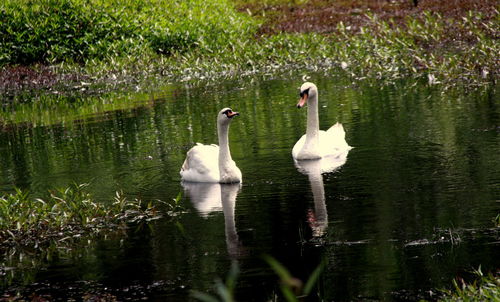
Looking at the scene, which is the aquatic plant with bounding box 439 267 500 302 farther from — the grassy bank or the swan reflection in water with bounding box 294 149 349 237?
the grassy bank

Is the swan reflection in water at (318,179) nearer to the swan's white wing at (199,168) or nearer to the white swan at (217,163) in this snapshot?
the white swan at (217,163)

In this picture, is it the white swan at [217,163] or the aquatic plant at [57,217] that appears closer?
the aquatic plant at [57,217]

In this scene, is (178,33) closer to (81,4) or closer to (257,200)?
(81,4)

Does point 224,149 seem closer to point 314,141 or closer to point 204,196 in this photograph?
point 204,196

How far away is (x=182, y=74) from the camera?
29188 millimetres

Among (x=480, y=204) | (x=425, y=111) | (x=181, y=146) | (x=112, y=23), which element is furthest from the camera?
(x=112, y=23)

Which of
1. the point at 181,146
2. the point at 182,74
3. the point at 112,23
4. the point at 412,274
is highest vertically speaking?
the point at 112,23

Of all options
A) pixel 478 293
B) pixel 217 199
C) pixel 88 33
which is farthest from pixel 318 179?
pixel 88 33

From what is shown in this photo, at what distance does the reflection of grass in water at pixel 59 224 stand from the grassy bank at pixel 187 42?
46.2 feet

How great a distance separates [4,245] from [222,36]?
21.7 metres

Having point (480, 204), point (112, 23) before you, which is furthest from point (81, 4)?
point (480, 204)

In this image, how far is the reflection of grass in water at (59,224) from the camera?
35.9ft

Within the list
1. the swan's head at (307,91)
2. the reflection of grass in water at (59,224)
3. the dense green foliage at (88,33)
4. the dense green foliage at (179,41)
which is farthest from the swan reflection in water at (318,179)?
the dense green foliage at (88,33)

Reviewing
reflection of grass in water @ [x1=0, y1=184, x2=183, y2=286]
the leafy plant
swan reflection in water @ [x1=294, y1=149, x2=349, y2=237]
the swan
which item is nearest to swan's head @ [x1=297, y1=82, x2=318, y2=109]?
the swan
